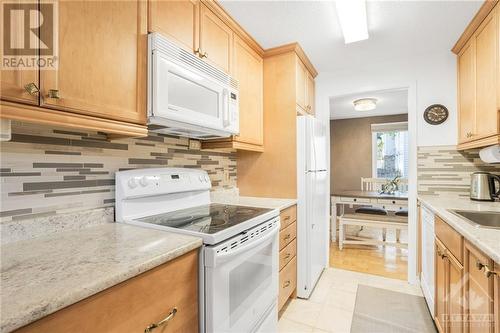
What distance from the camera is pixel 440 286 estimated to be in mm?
1595

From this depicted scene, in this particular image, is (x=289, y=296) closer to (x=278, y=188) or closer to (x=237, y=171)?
(x=278, y=188)

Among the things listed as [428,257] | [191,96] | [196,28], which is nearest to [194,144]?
[191,96]

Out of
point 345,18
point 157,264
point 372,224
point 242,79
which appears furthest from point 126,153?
point 372,224

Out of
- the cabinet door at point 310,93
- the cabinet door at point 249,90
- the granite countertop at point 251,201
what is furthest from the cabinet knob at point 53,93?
the cabinet door at point 310,93

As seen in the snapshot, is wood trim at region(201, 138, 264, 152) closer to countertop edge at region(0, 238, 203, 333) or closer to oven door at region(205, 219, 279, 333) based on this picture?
oven door at region(205, 219, 279, 333)

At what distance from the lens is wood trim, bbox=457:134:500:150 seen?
5.31 ft

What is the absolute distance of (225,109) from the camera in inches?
64.4

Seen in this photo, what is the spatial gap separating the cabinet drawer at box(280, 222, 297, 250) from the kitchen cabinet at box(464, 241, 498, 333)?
3.51 ft

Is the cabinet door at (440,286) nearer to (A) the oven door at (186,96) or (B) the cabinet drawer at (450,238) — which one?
(B) the cabinet drawer at (450,238)

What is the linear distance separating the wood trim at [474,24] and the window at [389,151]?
9.96 ft

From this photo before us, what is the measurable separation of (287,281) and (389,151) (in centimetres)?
435

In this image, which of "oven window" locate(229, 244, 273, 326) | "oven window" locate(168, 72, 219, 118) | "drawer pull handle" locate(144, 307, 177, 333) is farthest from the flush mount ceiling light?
"drawer pull handle" locate(144, 307, 177, 333)

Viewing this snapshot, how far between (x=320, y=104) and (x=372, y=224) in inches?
67.6

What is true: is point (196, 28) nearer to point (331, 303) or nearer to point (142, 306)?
point (142, 306)
